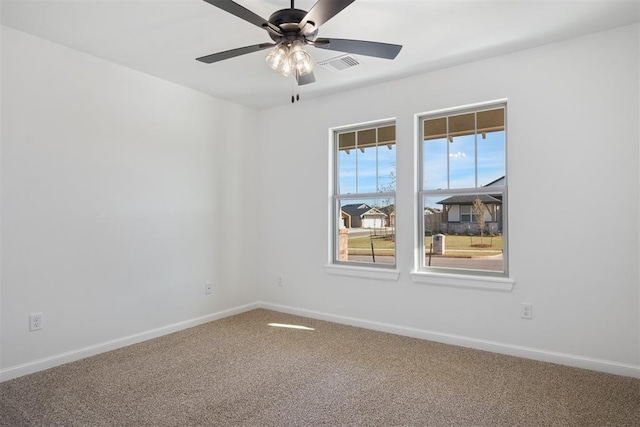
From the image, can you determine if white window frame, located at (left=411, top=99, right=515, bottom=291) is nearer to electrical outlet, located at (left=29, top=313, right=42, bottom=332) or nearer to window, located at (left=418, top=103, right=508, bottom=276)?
window, located at (left=418, top=103, right=508, bottom=276)

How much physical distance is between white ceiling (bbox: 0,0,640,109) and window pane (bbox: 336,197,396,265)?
4.65ft

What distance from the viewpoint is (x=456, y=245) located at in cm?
359

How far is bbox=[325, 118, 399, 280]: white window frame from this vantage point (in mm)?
3912

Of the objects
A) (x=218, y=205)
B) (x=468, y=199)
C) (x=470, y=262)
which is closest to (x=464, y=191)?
(x=468, y=199)

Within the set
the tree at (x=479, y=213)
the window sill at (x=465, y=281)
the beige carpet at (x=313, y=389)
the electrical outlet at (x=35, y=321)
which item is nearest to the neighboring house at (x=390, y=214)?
the window sill at (x=465, y=281)

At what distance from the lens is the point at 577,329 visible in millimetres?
2889

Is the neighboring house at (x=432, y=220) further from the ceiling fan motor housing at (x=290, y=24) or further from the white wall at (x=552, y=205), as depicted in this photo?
the ceiling fan motor housing at (x=290, y=24)

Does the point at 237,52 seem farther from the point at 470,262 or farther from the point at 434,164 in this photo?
the point at 470,262

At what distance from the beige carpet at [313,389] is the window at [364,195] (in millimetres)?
1059

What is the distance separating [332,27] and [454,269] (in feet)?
7.81

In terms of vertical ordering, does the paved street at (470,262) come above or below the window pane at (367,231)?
below

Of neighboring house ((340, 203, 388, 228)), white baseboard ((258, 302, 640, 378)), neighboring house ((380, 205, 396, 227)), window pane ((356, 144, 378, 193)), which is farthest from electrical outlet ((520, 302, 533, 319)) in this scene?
window pane ((356, 144, 378, 193))

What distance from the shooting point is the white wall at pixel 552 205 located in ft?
8.99

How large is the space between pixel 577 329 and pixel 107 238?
3.93 m
